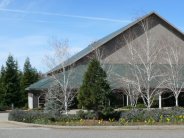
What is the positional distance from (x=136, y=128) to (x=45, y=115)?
6.26m

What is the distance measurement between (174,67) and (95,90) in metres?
20.0

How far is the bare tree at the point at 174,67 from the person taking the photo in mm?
39406

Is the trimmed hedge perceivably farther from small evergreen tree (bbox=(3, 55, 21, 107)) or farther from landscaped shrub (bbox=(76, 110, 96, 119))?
small evergreen tree (bbox=(3, 55, 21, 107))

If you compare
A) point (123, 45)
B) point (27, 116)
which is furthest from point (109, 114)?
point (123, 45)

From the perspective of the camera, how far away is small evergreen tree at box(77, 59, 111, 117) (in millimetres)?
24219

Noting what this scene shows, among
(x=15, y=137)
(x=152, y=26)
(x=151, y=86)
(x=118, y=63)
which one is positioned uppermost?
(x=152, y=26)

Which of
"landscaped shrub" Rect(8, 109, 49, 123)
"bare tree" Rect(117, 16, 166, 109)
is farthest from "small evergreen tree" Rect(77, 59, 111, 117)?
"bare tree" Rect(117, 16, 166, 109)

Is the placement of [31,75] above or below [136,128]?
above

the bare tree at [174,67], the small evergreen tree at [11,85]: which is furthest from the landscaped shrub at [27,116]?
the small evergreen tree at [11,85]

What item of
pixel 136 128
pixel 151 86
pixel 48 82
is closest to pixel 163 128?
pixel 136 128

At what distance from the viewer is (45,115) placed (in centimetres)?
2373

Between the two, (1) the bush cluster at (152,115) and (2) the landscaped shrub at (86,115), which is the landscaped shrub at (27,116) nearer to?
(2) the landscaped shrub at (86,115)

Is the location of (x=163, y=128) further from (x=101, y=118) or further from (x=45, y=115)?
(x=45, y=115)

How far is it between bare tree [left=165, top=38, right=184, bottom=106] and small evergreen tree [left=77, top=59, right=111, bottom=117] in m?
14.8
